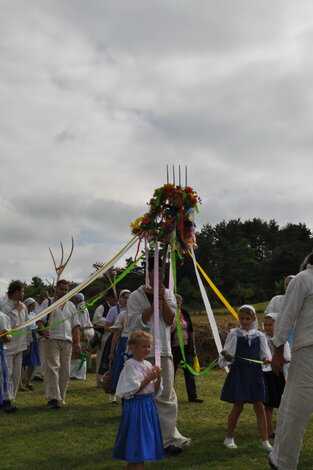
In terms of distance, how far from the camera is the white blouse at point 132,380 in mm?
5465

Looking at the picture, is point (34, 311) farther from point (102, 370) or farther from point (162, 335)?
point (162, 335)

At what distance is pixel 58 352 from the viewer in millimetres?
9867

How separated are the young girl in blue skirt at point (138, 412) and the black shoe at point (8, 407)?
4.30 m

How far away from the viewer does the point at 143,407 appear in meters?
5.46

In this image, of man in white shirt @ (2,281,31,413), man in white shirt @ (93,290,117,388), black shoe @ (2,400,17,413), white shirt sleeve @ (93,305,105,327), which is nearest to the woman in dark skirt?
man in white shirt @ (93,290,117,388)

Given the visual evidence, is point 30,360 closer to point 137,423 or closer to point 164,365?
point 164,365

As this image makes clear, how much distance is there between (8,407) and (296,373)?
5.65 metres

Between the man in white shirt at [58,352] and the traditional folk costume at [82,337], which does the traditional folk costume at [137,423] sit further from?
the traditional folk costume at [82,337]

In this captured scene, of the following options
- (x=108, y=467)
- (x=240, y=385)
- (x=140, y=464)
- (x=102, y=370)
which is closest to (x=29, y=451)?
(x=108, y=467)

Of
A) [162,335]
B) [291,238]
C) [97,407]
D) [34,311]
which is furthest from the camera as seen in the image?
[291,238]

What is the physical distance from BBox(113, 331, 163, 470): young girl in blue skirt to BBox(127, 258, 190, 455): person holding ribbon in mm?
663

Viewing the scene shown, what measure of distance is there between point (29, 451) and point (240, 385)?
2664 millimetres

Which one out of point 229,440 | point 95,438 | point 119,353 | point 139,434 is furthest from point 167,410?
point 119,353

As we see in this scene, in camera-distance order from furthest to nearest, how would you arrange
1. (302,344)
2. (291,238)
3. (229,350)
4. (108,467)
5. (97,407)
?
Answer: (291,238) → (97,407) → (229,350) → (108,467) → (302,344)
